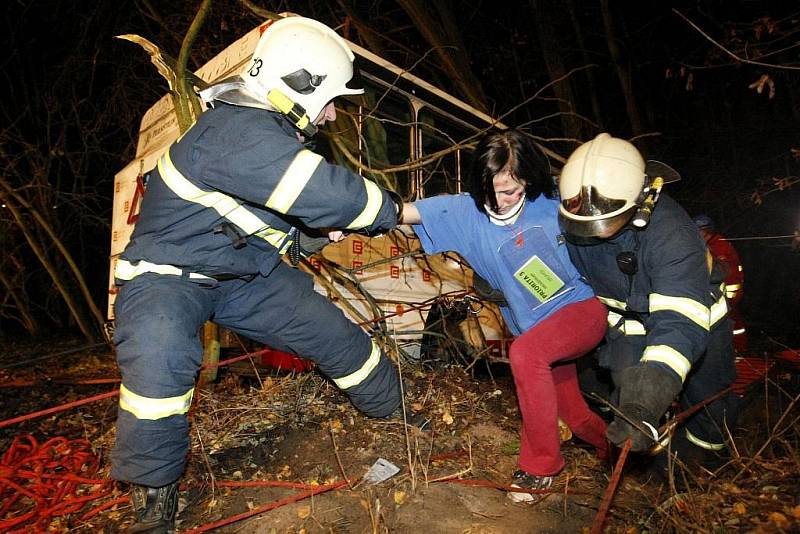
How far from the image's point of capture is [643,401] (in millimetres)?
2010

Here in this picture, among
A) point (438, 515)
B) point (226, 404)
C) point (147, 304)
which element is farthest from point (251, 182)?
point (226, 404)

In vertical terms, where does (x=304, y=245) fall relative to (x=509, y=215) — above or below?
below

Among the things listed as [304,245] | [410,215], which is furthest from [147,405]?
[410,215]

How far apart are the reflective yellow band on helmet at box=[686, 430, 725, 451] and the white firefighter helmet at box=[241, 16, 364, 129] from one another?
288 centimetres

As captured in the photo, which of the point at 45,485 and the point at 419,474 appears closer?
the point at 419,474

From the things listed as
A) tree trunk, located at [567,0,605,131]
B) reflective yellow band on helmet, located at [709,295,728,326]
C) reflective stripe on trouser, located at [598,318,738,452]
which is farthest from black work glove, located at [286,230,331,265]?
tree trunk, located at [567,0,605,131]

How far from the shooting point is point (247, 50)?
3531 mm

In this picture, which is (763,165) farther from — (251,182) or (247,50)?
(251,182)

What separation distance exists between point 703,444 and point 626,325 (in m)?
0.93

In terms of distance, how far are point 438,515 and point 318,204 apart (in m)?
1.54

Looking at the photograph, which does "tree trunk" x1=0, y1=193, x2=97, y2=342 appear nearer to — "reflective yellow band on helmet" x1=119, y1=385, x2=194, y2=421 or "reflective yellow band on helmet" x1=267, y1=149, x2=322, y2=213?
"reflective yellow band on helmet" x1=119, y1=385, x2=194, y2=421

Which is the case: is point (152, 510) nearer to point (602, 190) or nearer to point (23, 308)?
point (602, 190)

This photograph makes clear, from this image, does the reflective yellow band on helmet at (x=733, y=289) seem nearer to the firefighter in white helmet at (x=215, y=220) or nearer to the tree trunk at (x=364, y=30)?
the firefighter in white helmet at (x=215, y=220)

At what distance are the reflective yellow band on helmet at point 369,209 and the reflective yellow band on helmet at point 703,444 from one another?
7.79 ft
